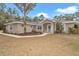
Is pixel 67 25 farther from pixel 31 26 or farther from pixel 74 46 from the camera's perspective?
pixel 31 26

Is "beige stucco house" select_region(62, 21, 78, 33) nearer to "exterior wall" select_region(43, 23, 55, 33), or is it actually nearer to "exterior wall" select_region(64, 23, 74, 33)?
"exterior wall" select_region(64, 23, 74, 33)

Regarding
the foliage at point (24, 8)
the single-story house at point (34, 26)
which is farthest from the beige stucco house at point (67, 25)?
the foliage at point (24, 8)

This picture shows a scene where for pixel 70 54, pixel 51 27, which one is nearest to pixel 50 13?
pixel 51 27

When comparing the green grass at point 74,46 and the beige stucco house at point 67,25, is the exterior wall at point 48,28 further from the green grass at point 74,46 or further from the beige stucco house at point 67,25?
the green grass at point 74,46

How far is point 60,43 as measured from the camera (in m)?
2.55

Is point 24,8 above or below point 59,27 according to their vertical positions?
above

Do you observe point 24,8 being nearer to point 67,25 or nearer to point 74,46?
point 67,25

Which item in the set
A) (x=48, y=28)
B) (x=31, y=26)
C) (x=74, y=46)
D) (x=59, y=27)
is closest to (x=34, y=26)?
(x=31, y=26)

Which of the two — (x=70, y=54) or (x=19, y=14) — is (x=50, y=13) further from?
(x=70, y=54)

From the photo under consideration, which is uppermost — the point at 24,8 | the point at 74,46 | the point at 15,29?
the point at 24,8

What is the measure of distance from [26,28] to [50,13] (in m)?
0.32

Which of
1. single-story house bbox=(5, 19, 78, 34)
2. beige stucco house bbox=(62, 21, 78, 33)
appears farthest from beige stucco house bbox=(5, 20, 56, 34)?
beige stucco house bbox=(62, 21, 78, 33)

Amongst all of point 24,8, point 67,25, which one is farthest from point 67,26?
point 24,8

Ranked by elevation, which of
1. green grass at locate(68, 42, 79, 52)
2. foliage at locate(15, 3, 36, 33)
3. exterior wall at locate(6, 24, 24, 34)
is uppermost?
foliage at locate(15, 3, 36, 33)
